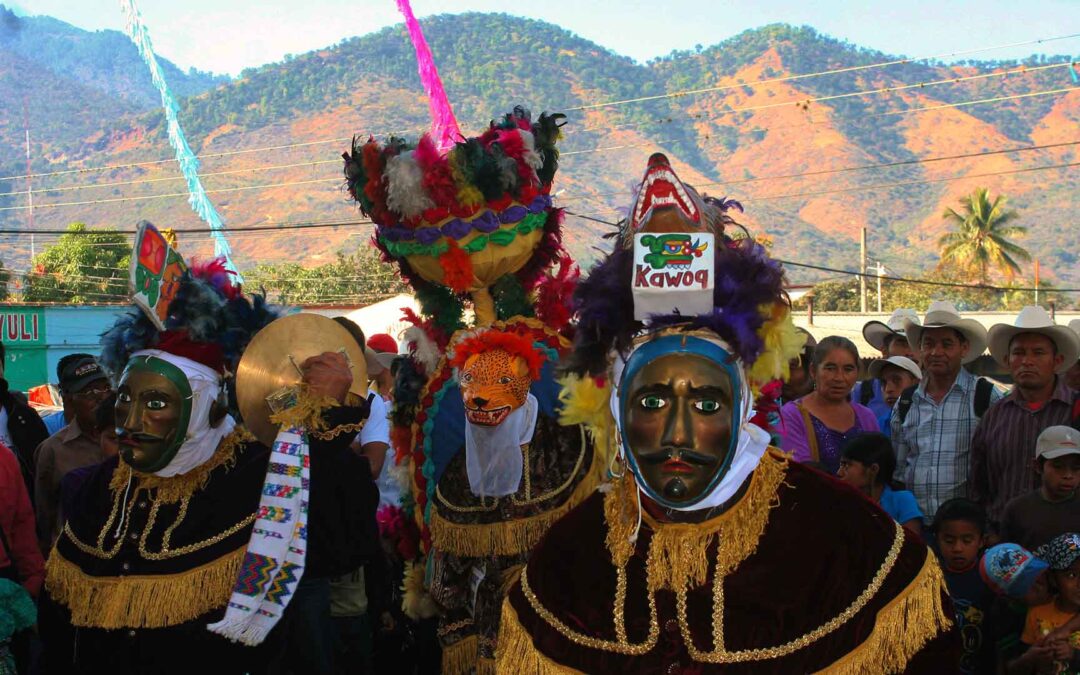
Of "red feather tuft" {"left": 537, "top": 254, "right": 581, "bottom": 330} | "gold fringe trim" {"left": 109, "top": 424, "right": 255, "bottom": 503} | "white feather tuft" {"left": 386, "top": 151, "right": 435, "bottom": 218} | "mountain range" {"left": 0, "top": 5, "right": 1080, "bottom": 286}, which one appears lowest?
"gold fringe trim" {"left": 109, "top": 424, "right": 255, "bottom": 503}

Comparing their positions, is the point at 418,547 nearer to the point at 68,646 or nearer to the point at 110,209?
the point at 68,646

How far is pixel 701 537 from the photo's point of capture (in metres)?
3.43

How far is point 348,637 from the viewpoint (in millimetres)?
5637

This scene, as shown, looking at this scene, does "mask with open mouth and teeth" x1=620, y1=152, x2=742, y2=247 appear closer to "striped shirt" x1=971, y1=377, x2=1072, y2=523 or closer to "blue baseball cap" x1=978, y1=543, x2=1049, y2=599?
"blue baseball cap" x1=978, y1=543, x2=1049, y2=599

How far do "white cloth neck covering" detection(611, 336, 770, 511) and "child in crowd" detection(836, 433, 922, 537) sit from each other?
252 centimetres

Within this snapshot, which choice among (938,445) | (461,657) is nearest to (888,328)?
(938,445)

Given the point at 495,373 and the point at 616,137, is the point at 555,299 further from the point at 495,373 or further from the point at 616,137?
the point at 616,137

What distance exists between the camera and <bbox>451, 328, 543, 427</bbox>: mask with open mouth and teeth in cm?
523

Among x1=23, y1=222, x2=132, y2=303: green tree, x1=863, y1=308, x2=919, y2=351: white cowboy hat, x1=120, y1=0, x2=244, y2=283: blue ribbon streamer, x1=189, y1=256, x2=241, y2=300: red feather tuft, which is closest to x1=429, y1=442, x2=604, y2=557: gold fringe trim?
x1=189, y1=256, x2=241, y2=300: red feather tuft

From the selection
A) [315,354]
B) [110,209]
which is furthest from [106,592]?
[110,209]

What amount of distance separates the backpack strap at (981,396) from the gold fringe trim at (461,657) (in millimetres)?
3269

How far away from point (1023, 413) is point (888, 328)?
296 cm

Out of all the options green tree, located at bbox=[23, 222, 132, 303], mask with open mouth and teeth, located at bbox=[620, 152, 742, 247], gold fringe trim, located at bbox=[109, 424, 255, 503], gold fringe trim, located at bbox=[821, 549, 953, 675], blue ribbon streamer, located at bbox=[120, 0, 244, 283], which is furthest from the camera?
green tree, located at bbox=[23, 222, 132, 303]

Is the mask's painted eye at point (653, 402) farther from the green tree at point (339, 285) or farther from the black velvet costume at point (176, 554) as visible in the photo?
the green tree at point (339, 285)
